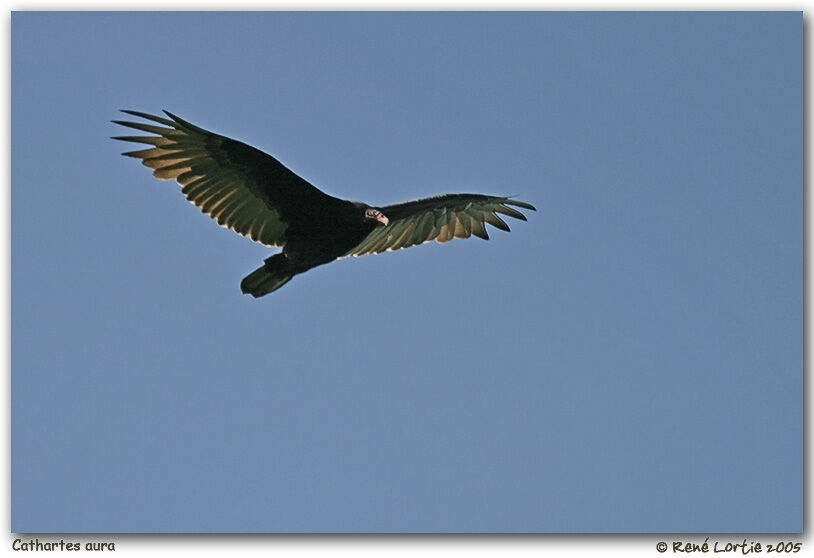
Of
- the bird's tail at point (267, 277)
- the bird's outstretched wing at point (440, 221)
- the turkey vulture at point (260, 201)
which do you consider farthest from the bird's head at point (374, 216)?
the bird's tail at point (267, 277)

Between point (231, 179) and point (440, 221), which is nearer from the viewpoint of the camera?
point (231, 179)

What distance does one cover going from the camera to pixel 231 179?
11.3m

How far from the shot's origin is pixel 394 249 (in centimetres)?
1204

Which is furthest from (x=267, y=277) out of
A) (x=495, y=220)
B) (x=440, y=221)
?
(x=495, y=220)

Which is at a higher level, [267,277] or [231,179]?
[231,179]

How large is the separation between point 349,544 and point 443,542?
663mm

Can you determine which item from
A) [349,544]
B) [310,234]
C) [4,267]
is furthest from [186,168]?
[349,544]

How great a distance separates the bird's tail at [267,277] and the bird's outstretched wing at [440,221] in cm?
77

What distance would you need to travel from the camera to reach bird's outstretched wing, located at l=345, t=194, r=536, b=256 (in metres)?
11.9

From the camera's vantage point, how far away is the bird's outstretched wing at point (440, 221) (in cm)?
1185

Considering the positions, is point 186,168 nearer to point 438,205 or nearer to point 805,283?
point 438,205

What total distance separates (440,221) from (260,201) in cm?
186

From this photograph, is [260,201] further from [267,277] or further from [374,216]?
[374,216]

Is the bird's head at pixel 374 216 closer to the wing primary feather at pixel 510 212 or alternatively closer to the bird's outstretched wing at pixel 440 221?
the bird's outstretched wing at pixel 440 221
